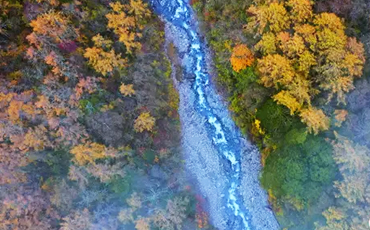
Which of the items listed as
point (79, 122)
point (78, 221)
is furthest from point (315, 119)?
point (78, 221)

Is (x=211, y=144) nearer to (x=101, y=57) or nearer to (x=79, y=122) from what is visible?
(x=79, y=122)

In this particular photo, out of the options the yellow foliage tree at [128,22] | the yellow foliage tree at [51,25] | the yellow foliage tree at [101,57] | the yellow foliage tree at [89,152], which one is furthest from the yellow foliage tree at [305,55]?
the yellow foliage tree at [51,25]

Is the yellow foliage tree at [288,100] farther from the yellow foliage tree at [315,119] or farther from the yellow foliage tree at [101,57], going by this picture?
the yellow foliage tree at [101,57]

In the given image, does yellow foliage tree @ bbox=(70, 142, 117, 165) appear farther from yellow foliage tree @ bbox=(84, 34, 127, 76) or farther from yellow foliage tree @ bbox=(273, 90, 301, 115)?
yellow foliage tree @ bbox=(273, 90, 301, 115)

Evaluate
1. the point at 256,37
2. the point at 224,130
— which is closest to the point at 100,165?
the point at 224,130

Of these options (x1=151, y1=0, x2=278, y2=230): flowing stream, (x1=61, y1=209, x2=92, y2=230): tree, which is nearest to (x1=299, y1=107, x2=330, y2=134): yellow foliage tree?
(x1=151, y1=0, x2=278, y2=230): flowing stream

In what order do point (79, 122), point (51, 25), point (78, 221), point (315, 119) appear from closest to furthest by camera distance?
point (315, 119)
point (51, 25)
point (78, 221)
point (79, 122)

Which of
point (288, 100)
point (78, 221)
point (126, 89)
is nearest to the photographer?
point (288, 100)

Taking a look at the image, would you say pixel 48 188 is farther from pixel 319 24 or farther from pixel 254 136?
pixel 319 24
